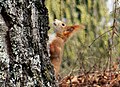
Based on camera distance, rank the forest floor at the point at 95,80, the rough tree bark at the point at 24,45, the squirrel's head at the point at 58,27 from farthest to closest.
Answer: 1. the forest floor at the point at 95,80
2. the squirrel's head at the point at 58,27
3. the rough tree bark at the point at 24,45

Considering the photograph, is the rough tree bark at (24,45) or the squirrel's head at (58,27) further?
the squirrel's head at (58,27)

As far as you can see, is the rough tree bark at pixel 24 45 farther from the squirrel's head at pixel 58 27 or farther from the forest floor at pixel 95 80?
the forest floor at pixel 95 80

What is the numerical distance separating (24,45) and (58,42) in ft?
2.19

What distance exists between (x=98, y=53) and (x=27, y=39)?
112 inches

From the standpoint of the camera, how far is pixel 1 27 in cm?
188

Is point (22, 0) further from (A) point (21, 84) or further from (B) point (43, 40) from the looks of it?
(A) point (21, 84)

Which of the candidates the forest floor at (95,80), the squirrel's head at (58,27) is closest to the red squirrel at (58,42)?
the squirrel's head at (58,27)

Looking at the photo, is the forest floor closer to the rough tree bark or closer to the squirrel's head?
the squirrel's head

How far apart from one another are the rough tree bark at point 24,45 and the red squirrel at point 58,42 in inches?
15.2

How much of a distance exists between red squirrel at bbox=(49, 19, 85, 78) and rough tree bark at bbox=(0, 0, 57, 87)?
0.39m

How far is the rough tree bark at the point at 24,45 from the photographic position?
1.89 metres

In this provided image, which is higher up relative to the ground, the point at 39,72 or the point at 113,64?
the point at 39,72

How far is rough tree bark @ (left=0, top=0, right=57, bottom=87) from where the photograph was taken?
6.20ft

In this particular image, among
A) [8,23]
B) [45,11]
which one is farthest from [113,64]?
[8,23]
